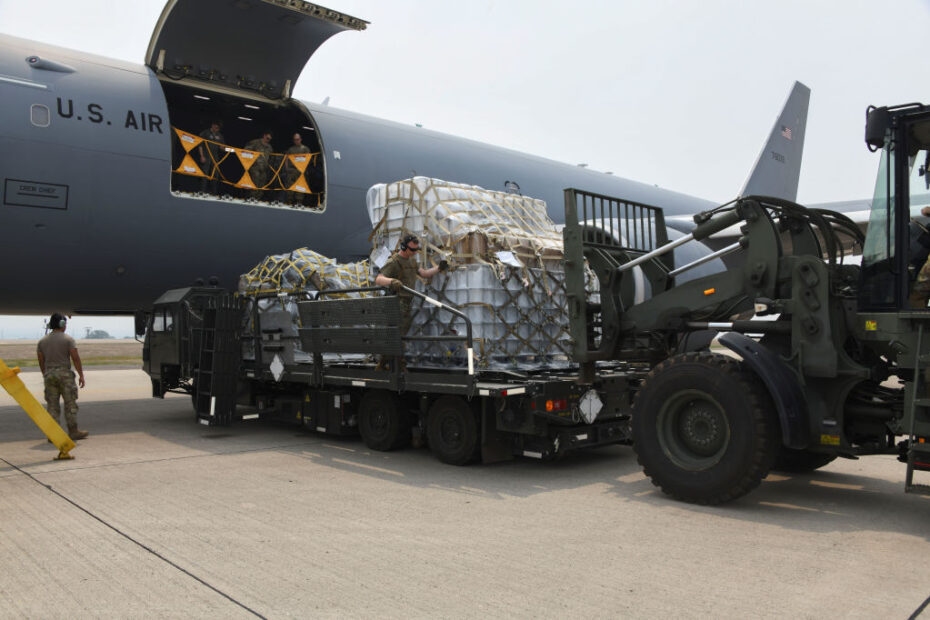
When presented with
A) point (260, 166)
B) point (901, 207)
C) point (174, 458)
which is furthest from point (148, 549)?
point (260, 166)

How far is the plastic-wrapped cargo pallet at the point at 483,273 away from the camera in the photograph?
732 cm

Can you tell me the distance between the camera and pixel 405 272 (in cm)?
769

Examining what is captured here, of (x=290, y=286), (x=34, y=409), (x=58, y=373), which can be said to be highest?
(x=290, y=286)

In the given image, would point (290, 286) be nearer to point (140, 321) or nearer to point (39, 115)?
point (140, 321)

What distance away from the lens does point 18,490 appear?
20.2ft

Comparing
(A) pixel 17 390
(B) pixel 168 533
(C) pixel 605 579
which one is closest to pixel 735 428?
(C) pixel 605 579

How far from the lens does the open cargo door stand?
35.2 ft

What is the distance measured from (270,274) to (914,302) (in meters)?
7.48

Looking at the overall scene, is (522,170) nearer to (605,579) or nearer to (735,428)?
(735,428)

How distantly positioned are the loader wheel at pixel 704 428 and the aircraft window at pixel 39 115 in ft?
26.1

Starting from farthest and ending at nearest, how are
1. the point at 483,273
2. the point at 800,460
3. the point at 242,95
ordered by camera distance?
the point at 242,95 → the point at 483,273 → the point at 800,460

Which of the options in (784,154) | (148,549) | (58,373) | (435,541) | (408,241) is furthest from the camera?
(784,154)

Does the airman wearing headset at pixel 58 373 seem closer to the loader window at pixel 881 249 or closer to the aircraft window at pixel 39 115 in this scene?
the aircraft window at pixel 39 115

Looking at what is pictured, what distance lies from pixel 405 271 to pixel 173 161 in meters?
4.97
